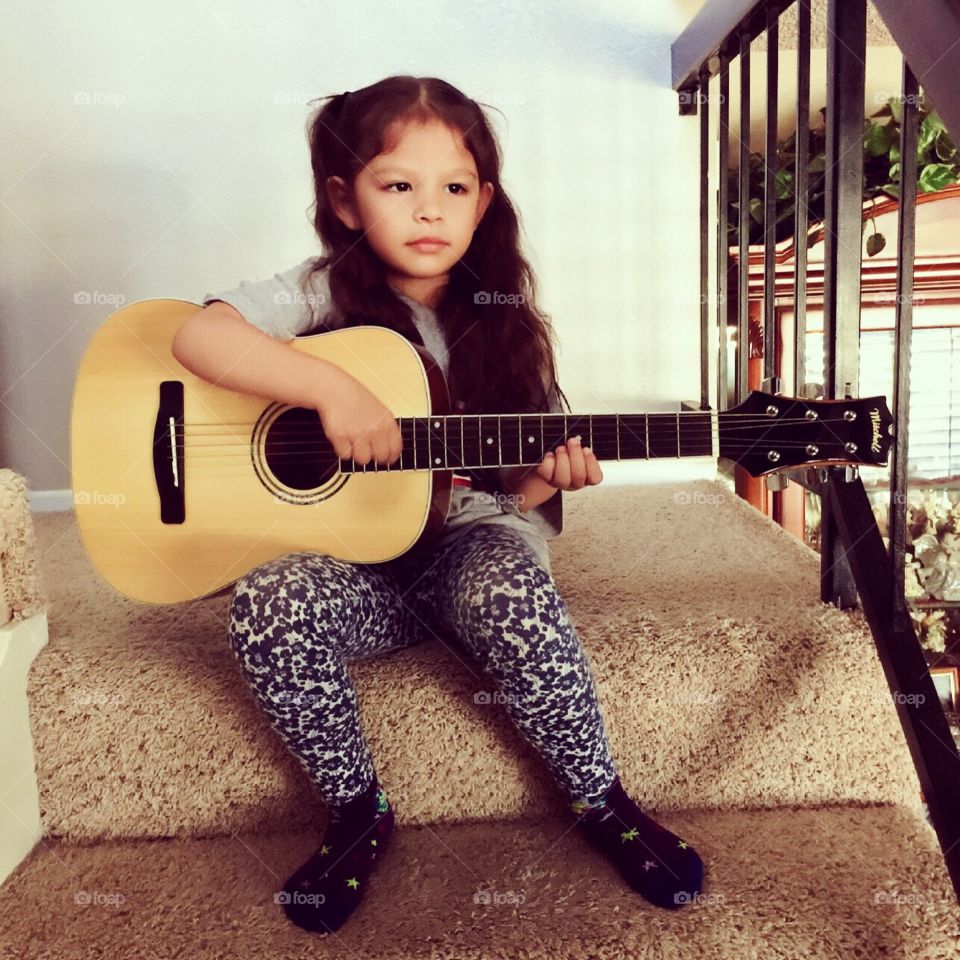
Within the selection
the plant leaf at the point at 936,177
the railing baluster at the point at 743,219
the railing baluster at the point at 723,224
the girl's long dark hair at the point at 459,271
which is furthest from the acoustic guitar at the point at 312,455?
the plant leaf at the point at 936,177

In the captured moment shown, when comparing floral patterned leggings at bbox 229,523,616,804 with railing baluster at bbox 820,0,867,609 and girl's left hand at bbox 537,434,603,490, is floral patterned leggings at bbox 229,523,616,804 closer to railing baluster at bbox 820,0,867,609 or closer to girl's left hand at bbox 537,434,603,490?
girl's left hand at bbox 537,434,603,490

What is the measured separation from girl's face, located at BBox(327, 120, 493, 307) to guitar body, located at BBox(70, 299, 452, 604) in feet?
0.44

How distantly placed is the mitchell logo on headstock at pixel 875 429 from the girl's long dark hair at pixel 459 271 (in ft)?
1.19

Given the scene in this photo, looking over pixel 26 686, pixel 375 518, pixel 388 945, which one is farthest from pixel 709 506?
pixel 26 686

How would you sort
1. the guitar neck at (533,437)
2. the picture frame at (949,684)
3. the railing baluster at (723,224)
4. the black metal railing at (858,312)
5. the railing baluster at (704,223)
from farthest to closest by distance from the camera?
1. the picture frame at (949,684)
2. the railing baluster at (704,223)
3. the railing baluster at (723,224)
4. the guitar neck at (533,437)
5. the black metal railing at (858,312)

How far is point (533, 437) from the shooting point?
0.88 metres

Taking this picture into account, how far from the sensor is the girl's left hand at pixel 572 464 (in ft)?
2.87

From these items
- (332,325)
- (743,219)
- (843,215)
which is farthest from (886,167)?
(332,325)

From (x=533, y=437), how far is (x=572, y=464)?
0.05 meters

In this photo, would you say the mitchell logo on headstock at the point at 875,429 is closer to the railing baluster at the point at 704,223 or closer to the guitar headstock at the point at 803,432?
the guitar headstock at the point at 803,432

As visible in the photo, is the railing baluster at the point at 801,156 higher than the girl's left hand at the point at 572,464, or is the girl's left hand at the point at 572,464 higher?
the railing baluster at the point at 801,156

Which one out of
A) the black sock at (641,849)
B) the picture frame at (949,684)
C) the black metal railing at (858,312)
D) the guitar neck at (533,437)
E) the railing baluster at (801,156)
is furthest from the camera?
the picture frame at (949,684)

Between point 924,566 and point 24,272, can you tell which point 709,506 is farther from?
point 24,272

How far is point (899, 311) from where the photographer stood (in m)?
0.81
